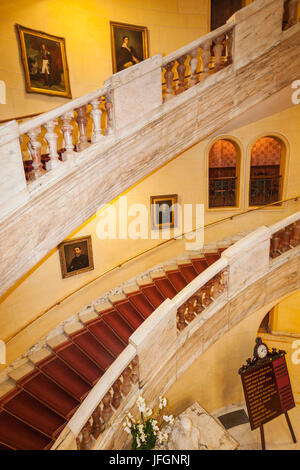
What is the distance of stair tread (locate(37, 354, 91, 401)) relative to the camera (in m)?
4.55

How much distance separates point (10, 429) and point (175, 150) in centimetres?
478

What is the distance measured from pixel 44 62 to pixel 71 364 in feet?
18.3

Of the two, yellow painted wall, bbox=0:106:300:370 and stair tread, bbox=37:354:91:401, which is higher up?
yellow painted wall, bbox=0:106:300:370

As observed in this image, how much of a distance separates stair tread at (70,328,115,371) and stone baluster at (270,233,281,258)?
348 cm

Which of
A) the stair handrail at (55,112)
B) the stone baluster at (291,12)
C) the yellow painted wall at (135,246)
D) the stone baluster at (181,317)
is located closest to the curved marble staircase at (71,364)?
the yellow painted wall at (135,246)

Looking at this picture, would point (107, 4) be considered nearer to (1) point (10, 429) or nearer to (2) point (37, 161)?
(2) point (37, 161)

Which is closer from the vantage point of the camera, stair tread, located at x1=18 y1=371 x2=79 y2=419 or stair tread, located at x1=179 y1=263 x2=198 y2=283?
stair tread, located at x1=18 y1=371 x2=79 y2=419

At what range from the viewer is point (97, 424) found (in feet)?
12.1

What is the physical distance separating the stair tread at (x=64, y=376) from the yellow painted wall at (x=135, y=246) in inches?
31.1

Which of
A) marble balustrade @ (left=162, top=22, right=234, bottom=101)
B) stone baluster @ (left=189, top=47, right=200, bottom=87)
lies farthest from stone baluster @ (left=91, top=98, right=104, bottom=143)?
stone baluster @ (left=189, top=47, right=200, bottom=87)

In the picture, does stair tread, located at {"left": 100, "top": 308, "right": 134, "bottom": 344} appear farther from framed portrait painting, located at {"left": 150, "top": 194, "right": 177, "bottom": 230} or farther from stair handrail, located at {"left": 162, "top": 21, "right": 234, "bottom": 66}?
stair handrail, located at {"left": 162, "top": 21, "right": 234, "bottom": 66}

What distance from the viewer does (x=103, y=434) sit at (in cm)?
372

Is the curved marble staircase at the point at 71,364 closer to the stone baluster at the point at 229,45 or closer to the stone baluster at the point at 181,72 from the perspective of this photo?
the stone baluster at the point at 181,72

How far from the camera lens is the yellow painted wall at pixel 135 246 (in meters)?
5.59
